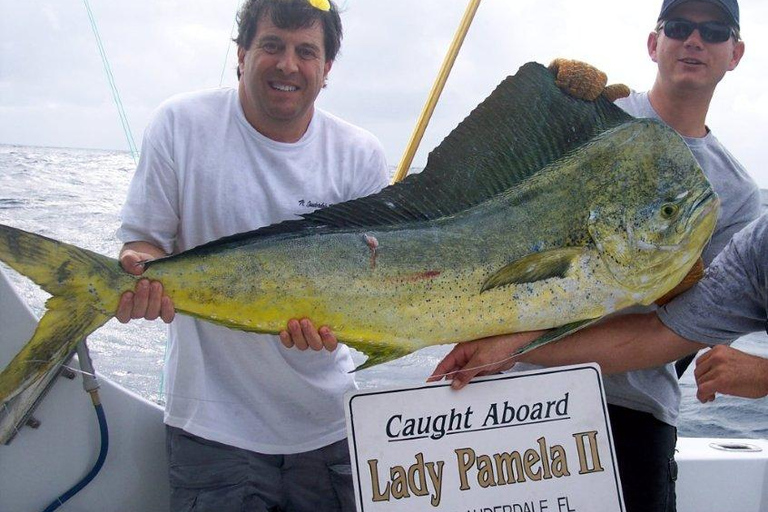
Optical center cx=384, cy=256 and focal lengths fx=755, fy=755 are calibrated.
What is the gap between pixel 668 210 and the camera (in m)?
1.64

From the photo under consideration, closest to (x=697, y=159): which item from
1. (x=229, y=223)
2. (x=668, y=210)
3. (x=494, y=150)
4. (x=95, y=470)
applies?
(x=668, y=210)

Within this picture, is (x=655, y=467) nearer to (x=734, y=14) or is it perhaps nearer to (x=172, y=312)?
(x=734, y=14)

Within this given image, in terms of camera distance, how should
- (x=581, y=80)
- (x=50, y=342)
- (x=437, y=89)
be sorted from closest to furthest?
(x=50, y=342) → (x=581, y=80) → (x=437, y=89)

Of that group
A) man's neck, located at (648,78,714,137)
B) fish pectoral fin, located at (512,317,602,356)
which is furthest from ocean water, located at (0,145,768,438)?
man's neck, located at (648,78,714,137)

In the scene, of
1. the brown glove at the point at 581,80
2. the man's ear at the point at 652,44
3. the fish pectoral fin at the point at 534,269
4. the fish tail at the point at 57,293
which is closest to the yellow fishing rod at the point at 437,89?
the man's ear at the point at 652,44

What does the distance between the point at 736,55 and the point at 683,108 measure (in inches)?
10.9

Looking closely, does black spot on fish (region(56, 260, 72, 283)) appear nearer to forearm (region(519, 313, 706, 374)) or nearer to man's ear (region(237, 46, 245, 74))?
man's ear (region(237, 46, 245, 74))

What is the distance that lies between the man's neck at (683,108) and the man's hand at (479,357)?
922 millimetres

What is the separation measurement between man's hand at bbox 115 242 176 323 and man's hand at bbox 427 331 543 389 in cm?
62

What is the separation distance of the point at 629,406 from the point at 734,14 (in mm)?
1160

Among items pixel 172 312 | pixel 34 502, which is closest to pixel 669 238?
pixel 172 312

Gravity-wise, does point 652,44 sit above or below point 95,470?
above

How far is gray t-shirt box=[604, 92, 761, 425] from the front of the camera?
85.4 inches

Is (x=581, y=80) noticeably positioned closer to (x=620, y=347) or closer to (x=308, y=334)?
(x=620, y=347)
